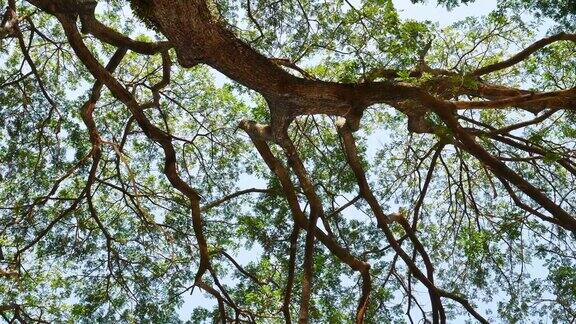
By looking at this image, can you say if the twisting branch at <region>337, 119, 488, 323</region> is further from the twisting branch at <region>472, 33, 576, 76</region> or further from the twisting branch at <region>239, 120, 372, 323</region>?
the twisting branch at <region>472, 33, 576, 76</region>

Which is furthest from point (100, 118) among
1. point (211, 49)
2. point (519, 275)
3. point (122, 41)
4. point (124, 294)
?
point (519, 275)

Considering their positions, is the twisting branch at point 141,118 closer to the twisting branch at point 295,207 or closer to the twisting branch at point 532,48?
the twisting branch at point 295,207

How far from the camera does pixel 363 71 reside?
18.1 ft

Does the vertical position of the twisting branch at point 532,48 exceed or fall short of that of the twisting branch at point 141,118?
it exceeds it

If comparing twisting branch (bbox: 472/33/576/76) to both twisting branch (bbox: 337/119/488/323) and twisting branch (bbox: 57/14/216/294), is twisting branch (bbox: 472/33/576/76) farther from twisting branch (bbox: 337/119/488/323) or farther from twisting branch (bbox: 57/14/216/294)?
twisting branch (bbox: 57/14/216/294)

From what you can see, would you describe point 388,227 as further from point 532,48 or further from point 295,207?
point 532,48

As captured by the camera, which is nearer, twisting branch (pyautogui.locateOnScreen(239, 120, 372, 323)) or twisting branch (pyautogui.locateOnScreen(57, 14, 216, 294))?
twisting branch (pyautogui.locateOnScreen(57, 14, 216, 294))

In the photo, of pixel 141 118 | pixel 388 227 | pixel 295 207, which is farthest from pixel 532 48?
pixel 141 118

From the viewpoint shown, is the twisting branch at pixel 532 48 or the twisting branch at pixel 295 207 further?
the twisting branch at pixel 295 207

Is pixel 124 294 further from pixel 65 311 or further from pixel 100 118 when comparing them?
pixel 100 118

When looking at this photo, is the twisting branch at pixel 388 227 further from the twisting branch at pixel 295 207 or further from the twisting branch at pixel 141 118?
the twisting branch at pixel 141 118

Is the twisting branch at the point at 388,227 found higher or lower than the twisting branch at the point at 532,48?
lower

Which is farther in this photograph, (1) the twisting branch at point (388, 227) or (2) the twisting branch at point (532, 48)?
(1) the twisting branch at point (388, 227)

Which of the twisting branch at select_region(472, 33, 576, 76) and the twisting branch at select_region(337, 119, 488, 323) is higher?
the twisting branch at select_region(472, 33, 576, 76)
